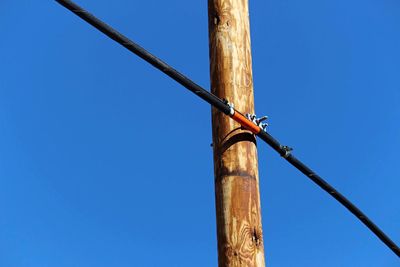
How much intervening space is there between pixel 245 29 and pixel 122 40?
1059 millimetres

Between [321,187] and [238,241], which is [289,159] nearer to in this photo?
[321,187]

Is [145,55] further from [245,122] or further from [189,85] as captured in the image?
[245,122]

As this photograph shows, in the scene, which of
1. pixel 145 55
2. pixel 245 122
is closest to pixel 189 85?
pixel 145 55

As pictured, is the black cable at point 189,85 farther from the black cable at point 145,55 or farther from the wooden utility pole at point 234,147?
the wooden utility pole at point 234,147

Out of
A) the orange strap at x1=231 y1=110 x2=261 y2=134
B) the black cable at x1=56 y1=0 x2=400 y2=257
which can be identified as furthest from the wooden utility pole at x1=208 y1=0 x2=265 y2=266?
the black cable at x1=56 y1=0 x2=400 y2=257

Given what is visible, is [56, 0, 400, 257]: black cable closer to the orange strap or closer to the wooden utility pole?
the orange strap

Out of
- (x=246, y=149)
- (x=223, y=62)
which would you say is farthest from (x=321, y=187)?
(x=223, y=62)

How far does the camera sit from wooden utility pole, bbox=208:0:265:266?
12.1ft

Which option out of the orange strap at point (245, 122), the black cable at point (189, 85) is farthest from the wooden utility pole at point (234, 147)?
the black cable at point (189, 85)

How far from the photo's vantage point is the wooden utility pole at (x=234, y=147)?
145 inches

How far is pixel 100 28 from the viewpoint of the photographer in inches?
140

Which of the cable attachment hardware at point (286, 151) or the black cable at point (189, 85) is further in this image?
the cable attachment hardware at point (286, 151)

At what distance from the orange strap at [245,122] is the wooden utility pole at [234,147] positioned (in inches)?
1.7

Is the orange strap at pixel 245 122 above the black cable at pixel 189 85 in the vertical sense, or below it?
below
